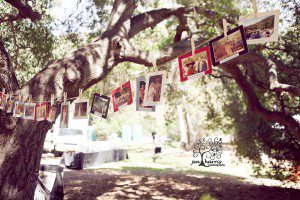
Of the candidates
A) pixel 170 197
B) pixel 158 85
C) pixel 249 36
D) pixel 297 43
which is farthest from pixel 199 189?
pixel 249 36

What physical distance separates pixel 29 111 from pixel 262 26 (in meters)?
3.72

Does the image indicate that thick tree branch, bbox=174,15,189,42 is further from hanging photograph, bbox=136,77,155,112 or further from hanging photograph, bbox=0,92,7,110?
hanging photograph, bbox=0,92,7,110

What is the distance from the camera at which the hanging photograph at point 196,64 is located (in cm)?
364

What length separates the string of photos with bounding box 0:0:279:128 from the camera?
3.11 m

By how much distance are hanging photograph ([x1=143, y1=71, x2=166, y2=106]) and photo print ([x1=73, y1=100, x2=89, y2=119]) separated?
129cm

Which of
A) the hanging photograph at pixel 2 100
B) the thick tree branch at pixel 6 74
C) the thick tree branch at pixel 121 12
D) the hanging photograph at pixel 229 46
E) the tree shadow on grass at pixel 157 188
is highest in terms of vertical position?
the thick tree branch at pixel 121 12

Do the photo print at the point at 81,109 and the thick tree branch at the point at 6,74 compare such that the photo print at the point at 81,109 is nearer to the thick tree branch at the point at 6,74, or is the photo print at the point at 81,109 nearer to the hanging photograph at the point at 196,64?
the thick tree branch at the point at 6,74

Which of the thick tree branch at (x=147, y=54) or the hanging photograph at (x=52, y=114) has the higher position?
the thick tree branch at (x=147, y=54)

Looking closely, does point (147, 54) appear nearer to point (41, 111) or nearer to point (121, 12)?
point (121, 12)

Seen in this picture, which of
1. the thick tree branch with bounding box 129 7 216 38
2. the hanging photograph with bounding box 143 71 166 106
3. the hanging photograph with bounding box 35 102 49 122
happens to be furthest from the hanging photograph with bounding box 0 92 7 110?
the thick tree branch with bounding box 129 7 216 38

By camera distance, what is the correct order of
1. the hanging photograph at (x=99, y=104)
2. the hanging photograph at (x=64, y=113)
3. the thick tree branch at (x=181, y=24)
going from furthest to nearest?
the thick tree branch at (x=181, y=24), the hanging photograph at (x=99, y=104), the hanging photograph at (x=64, y=113)

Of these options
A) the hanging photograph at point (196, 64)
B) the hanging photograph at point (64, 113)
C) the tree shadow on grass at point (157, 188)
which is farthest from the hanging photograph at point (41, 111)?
the tree shadow on grass at point (157, 188)

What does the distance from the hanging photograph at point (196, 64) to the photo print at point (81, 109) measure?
6.68ft

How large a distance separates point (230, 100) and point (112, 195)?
259 inches
